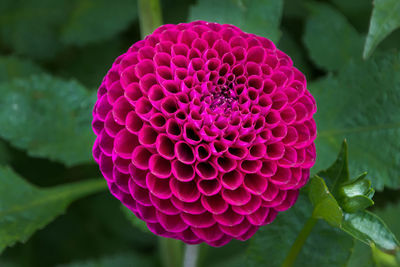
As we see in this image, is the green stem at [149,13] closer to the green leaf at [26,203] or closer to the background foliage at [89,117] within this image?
the background foliage at [89,117]

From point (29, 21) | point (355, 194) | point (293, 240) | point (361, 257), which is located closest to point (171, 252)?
point (293, 240)

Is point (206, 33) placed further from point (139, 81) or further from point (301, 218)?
point (301, 218)

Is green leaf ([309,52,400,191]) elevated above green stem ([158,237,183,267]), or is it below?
above

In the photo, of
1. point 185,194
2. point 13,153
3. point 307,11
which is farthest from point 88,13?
point 185,194

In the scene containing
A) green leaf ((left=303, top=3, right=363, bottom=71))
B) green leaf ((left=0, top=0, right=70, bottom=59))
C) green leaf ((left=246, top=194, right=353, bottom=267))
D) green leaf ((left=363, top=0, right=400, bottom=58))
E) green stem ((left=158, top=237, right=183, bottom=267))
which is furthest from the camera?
green leaf ((left=0, top=0, right=70, bottom=59))

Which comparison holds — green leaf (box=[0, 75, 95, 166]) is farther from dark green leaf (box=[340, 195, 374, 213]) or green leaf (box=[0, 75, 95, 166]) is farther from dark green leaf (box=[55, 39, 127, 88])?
dark green leaf (box=[340, 195, 374, 213])

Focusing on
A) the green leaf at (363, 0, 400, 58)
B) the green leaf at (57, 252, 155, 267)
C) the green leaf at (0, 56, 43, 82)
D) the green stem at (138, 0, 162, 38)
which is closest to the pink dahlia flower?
the green leaf at (363, 0, 400, 58)
